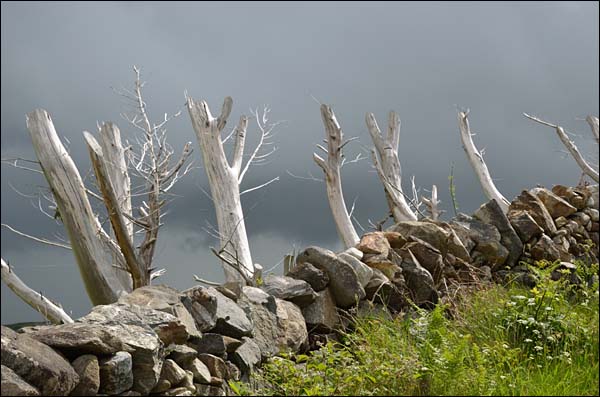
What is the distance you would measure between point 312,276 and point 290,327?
686 millimetres

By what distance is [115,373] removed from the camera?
374cm

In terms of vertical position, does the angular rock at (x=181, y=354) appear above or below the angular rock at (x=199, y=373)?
above

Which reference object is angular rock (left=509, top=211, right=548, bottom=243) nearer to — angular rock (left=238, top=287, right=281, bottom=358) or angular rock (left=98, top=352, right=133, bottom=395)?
angular rock (left=238, top=287, right=281, bottom=358)

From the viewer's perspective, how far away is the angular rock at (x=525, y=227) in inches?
350

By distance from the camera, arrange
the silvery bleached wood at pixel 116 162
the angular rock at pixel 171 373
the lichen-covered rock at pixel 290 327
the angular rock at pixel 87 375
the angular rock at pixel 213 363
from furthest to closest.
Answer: the silvery bleached wood at pixel 116 162 < the lichen-covered rock at pixel 290 327 < the angular rock at pixel 213 363 < the angular rock at pixel 171 373 < the angular rock at pixel 87 375

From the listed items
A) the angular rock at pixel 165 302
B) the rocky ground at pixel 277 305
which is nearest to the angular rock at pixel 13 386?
the rocky ground at pixel 277 305

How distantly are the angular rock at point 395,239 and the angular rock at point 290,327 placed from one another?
6.22 feet

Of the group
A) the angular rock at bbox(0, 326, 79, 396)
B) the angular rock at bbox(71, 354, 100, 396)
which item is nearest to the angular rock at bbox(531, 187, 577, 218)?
the angular rock at bbox(71, 354, 100, 396)

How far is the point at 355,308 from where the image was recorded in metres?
6.42

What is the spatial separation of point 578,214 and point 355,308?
17.4 ft

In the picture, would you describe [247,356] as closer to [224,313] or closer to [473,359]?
[224,313]

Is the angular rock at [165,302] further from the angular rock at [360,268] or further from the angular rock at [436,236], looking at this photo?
the angular rock at [436,236]

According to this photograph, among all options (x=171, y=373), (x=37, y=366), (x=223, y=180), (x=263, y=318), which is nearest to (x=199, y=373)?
(x=171, y=373)

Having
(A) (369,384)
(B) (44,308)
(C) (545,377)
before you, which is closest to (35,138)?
(B) (44,308)
